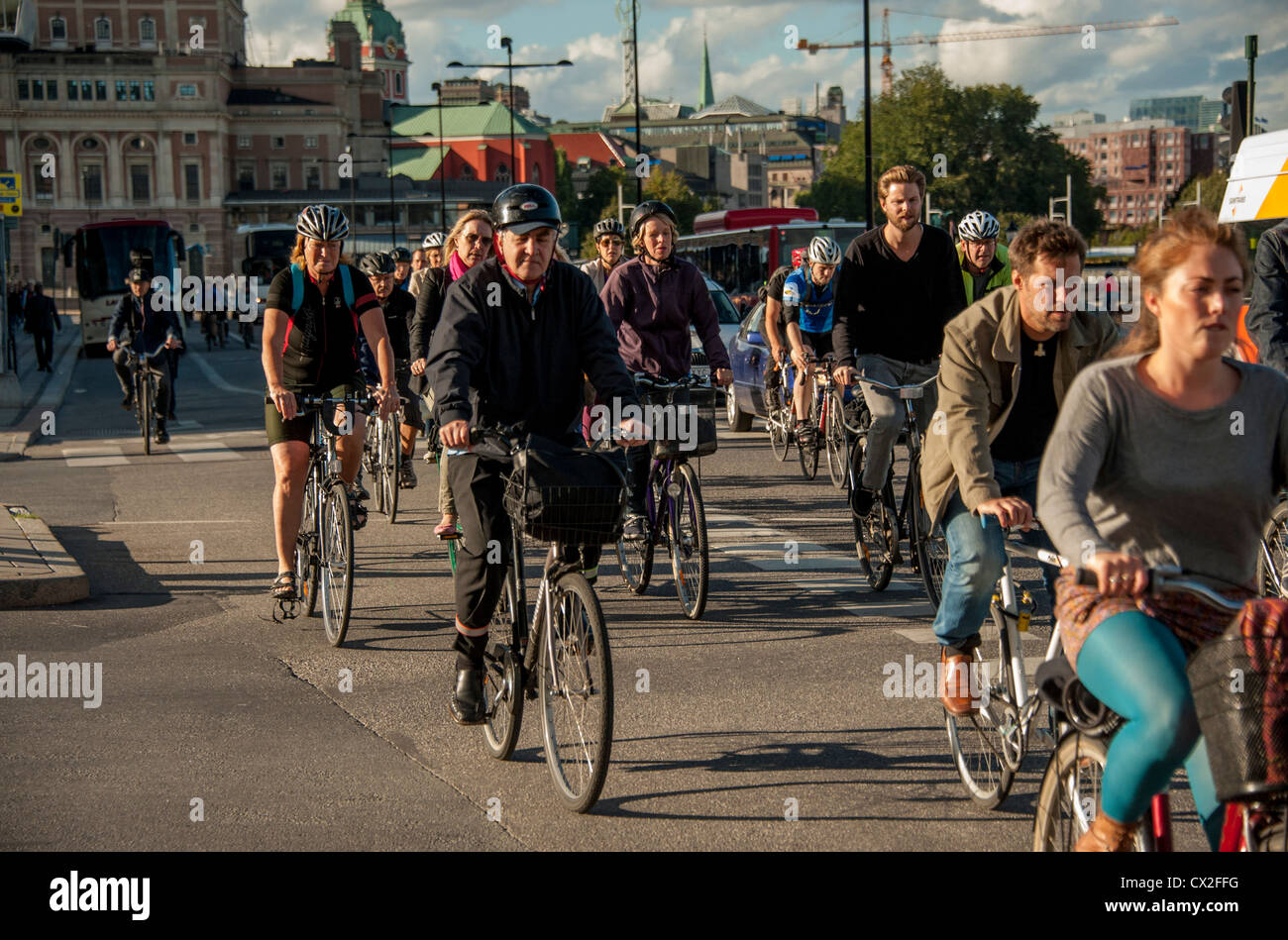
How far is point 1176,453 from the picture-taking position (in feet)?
10.9

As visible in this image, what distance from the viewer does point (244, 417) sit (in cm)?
2186

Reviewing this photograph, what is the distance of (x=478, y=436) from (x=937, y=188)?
97.7 metres

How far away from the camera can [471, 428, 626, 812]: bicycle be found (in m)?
4.74

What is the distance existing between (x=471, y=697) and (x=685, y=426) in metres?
3.05

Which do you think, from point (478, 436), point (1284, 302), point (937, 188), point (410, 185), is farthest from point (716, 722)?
point (410, 185)

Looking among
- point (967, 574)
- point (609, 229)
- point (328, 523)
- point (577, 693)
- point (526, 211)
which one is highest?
point (609, 229)

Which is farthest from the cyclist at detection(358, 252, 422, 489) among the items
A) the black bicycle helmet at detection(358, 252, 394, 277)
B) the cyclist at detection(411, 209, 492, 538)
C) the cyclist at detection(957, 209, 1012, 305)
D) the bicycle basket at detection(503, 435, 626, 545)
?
the bicycle basket at detection(503, 435, 626, 545)

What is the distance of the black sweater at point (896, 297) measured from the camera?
8.05 metres

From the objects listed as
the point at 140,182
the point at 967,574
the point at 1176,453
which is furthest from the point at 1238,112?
the point at 140,182

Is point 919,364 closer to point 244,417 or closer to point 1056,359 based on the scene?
point 1056,359

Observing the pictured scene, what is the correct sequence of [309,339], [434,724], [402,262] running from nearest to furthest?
[434,724]
[309,339]
[402,262]

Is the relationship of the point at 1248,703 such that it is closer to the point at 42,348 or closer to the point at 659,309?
the point at 659,309

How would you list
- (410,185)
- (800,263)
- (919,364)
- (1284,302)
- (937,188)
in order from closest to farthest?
1. (1284,302)
2. (919,364)
3. (800,263)
4. (937,188)
5. (410,185)

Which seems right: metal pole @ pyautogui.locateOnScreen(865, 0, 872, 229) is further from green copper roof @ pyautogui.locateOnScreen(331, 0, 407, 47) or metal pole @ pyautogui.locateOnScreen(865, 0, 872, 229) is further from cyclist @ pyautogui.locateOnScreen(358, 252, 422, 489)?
green copper roof @ pyautogui.locateOnScreen(331, 0, 407, 47)
